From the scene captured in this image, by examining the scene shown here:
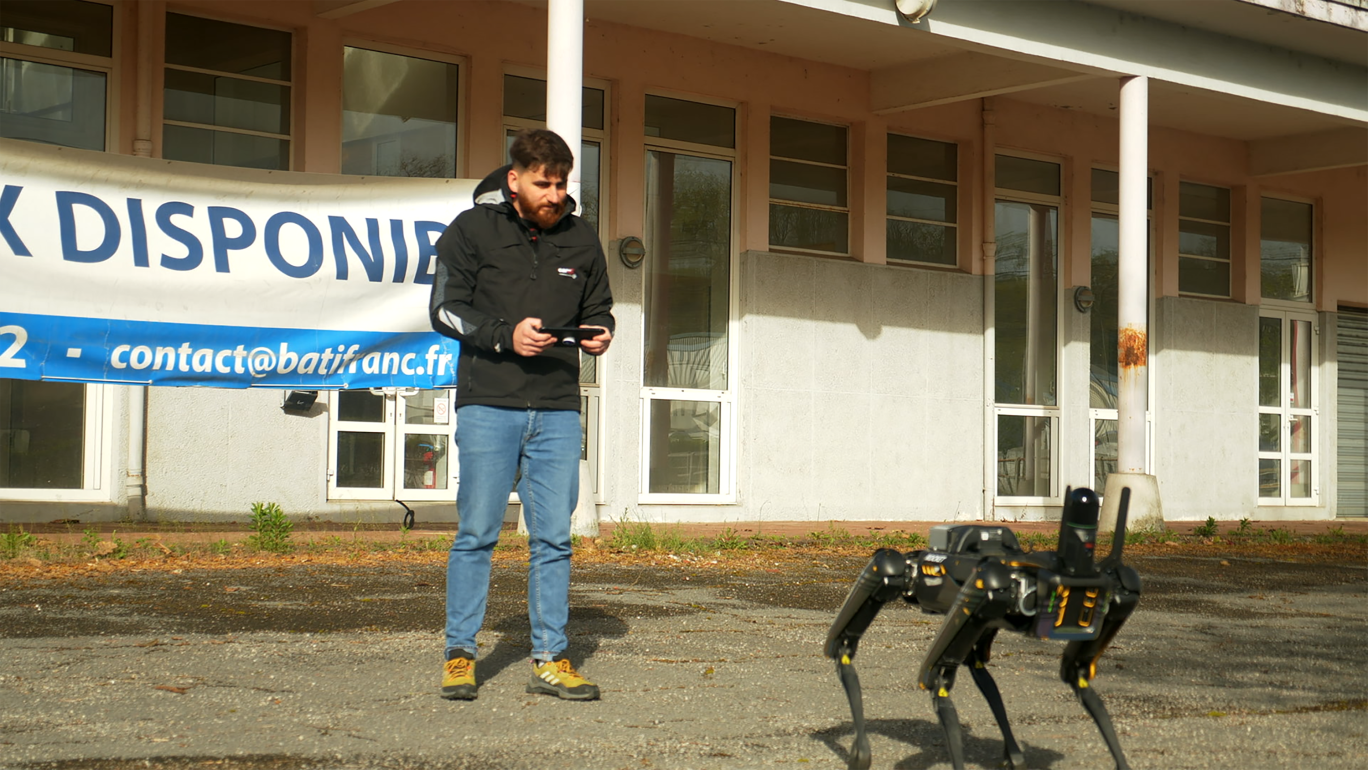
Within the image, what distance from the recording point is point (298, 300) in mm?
9844

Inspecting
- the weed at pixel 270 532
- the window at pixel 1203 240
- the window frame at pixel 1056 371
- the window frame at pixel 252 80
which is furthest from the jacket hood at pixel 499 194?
the window at pixel 1203 240

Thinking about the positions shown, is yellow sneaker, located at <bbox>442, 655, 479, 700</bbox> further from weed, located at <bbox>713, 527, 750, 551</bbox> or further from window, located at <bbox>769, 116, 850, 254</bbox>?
window, located at <bbox>769, 116, 850, 254</bbox>

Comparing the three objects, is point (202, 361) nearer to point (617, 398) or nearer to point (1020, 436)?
point (617, 398)

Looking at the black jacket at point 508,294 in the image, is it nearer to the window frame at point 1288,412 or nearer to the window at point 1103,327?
the window at point 1103,327

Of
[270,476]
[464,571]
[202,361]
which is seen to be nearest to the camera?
[464,571]

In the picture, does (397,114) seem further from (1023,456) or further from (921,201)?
(1023,456)

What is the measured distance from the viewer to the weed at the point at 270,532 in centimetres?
943

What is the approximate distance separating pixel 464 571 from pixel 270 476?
24.4 feet

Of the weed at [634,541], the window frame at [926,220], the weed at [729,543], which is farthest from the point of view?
the window frame at [926,220]

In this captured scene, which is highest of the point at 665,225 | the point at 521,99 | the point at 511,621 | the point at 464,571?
the point at 521,99

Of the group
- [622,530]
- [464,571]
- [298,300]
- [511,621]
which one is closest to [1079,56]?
[622,530]

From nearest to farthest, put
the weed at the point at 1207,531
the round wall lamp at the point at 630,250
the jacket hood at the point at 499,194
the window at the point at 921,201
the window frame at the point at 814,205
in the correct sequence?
the jacket hood at the point at 499,194, the round wall lamp at the point at 630,250, the weed at the point at 1207,531, the window frame at the point at 814,205, the window at the point at 921,201

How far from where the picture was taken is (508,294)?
4980mm

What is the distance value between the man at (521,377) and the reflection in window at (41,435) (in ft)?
24.6
